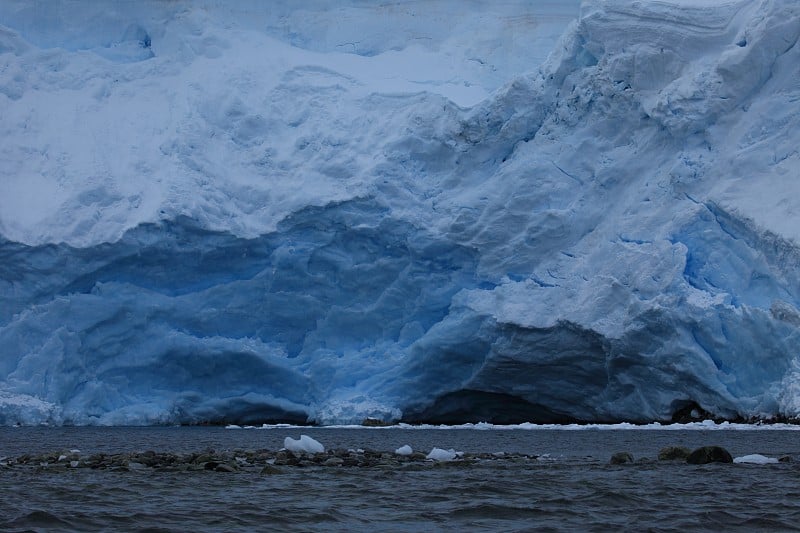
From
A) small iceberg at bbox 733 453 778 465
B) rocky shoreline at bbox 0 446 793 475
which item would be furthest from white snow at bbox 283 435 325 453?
small iceberg at bbox 733 453 778 465

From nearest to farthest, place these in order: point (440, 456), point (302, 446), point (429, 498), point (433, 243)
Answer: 1. point (429, 498)
2. point (440, 456)
3. point (302, 446)
4. point (433, 243)

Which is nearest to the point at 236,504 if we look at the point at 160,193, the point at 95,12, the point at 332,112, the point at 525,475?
the point at 525,475

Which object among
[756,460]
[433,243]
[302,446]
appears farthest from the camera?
[433,243]

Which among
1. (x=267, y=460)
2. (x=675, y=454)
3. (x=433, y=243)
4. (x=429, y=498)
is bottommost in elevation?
(x=429, y=498)

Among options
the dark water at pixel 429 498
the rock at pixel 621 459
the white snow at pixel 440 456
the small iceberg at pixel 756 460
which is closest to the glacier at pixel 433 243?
the dark water at pixel 429 498

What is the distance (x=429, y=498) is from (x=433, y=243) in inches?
499

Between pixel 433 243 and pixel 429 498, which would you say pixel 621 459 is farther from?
pixel 433 243

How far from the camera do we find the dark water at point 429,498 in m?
7.09

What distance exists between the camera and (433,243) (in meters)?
20.9

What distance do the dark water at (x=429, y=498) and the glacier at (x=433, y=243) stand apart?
6296mm

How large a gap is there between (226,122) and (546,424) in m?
8.53

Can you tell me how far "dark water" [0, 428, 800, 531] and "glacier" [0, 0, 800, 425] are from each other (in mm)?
6296

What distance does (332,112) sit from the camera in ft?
75.8

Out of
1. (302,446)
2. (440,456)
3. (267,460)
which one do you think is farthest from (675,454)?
(267,460)
